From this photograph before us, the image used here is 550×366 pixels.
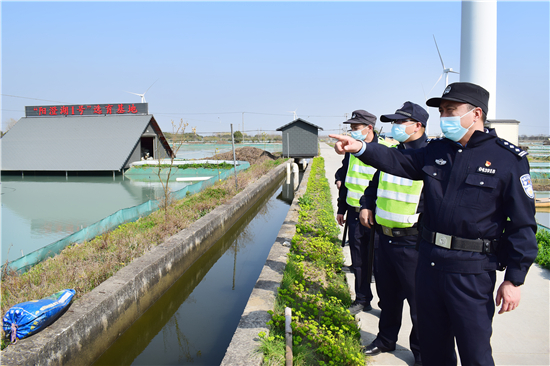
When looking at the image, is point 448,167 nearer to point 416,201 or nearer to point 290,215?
point 416,201

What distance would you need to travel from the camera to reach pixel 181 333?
4230 millimetres

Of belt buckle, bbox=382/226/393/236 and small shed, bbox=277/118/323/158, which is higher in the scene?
small shed, bbox=277/118/323/158

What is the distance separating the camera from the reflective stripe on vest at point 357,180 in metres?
3.96

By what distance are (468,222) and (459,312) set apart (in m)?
0.50

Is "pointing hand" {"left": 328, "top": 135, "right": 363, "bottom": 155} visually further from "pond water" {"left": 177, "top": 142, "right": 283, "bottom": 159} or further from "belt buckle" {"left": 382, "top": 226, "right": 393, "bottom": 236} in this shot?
"pond water" {"left": 177, "top": 142, "right": 283, "bottom": 159}

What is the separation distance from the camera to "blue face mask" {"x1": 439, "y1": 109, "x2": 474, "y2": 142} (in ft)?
6.47

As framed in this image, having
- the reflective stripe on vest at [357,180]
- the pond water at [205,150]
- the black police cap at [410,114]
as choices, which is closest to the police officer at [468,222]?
the black police cap at [410,114]

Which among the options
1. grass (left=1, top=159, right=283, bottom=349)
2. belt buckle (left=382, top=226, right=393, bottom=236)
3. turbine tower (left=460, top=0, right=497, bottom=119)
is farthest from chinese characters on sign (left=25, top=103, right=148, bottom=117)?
belt buckle (left=382, top=226, right=393, bottom=236)

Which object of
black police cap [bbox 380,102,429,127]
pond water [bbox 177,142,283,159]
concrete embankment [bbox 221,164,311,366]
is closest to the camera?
concrete embankment [bbox 221,164,311,366]

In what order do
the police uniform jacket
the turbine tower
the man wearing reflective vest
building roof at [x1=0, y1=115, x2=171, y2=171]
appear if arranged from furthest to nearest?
building roof at [x1=0, y1=115, x2=171, y2=171]
the turbine tower
the man wearing reflective vest
the police uniform jacket

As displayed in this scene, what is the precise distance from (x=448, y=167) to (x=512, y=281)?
0.67m

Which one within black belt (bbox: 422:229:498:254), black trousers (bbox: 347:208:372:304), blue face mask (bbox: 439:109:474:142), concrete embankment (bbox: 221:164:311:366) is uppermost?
blue face mask (bbox: 439:109:474:142)

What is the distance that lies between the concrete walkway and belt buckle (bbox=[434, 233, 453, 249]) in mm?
1325

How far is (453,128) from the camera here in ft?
6.52
